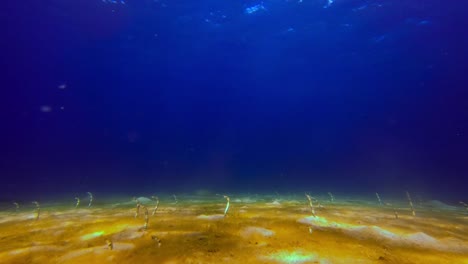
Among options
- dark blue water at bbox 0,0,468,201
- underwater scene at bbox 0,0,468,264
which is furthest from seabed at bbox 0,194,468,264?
dark blue water at bbox 0,0,468,201

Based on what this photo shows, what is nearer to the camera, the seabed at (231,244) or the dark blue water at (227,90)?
the seabed at (231,244)

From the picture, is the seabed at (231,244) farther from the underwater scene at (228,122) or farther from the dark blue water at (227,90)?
the dark blue water at (227,90)

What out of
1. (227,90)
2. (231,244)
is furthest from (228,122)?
(231,244)

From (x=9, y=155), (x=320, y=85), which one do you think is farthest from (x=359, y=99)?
(x=9, y=155)

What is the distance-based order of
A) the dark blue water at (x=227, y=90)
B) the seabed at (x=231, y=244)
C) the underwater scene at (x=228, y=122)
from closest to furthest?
the seabed at (x=231, y=244), the underwater scene at (x=228, y=122), the dark blue water at (x=227, y=90)

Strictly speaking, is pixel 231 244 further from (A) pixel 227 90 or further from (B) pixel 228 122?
(B) pixel 228 122

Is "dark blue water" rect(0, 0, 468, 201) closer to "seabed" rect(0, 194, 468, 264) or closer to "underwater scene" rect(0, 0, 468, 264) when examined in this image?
"underwater scene" rect(0, 0, 468, 264)

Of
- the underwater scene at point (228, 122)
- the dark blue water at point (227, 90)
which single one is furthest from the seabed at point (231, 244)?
the dark blue water at point (227, 90)

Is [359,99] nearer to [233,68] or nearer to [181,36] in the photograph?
[233,68]
